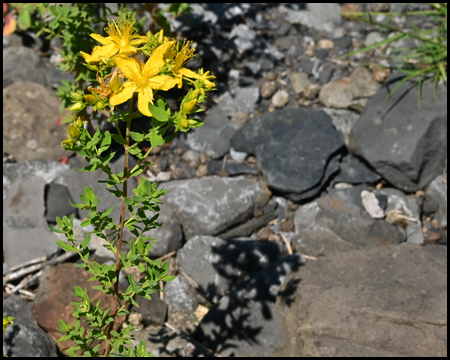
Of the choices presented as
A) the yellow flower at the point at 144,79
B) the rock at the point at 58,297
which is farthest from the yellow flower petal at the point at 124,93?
the rock at the point at 58,297

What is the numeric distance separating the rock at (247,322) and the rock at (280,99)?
150 centimetres

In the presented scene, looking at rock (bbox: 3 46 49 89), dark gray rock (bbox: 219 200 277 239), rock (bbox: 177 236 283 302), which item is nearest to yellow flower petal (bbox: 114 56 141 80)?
rock (bbox: 177 236 283 302)

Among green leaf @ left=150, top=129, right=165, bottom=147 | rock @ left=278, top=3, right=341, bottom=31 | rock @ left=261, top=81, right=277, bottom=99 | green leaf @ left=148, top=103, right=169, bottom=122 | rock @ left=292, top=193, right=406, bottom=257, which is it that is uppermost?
green leaf @ left=148, top=103, right=169, bottom=122

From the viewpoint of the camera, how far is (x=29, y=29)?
4.44m

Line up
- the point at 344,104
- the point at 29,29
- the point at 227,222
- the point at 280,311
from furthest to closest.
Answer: the point at 29,29
the point at 344,104
the point at 227,222
the point at 280,311

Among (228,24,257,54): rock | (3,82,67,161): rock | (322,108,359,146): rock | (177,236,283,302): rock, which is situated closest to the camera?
(177,236,283,302): rock

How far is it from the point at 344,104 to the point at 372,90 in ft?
0.79

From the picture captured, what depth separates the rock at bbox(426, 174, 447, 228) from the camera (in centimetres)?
369

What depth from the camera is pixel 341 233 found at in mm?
3541

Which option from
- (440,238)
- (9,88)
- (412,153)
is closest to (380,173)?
(412,153)

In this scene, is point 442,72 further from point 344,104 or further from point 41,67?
point 41,67

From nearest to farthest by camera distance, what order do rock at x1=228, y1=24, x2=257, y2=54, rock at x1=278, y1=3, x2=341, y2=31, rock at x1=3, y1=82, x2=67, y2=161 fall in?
1. rock at x1=3, y1=82, x2=67, y2=161
2. rock at x1=228, y1=24, x2=257, y2=54
3. rock at x1=278, y1=3, x2=341, y2=31

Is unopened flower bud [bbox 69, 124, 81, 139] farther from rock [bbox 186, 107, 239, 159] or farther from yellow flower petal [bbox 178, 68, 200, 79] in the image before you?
rock [bbox 186, 107, 239, 159]

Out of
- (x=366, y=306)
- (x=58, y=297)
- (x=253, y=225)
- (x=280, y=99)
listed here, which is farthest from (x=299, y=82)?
(x=58, y=297)
